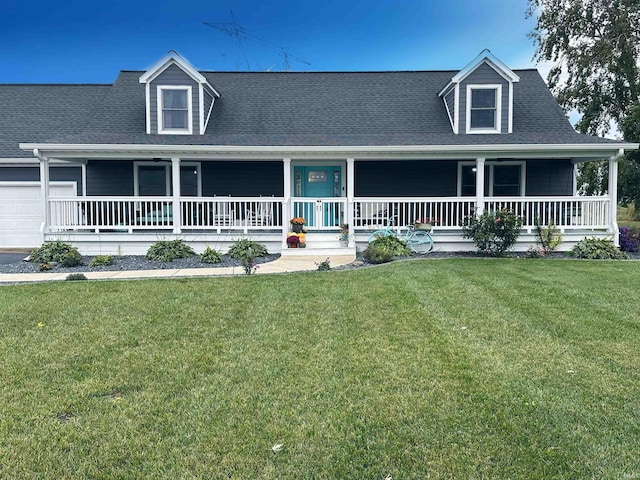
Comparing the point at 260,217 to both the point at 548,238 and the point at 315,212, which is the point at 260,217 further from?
the point at 548,238

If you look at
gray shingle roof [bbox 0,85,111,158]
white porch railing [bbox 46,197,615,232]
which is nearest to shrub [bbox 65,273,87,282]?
white porch railing [bbox 46,197,615,232]

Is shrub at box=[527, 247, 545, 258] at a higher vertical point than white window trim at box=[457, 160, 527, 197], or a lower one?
lower

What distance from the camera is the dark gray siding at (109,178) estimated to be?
14.5 m

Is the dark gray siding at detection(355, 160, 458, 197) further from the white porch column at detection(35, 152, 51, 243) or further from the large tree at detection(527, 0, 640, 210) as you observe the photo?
the large tree at detection(527, 0, 640, 210)

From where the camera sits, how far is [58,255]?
35.1 ft

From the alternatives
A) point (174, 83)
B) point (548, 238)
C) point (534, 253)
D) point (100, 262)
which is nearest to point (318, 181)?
point (174, 83)

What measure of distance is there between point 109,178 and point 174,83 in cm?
354

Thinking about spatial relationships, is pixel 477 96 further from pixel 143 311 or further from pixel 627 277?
pixel 143 311

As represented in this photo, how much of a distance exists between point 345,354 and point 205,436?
1737 millimetres

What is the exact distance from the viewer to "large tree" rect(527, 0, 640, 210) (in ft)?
71.2

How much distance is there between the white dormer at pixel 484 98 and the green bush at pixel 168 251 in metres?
8.66

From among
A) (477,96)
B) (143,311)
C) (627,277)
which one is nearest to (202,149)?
(143,311)

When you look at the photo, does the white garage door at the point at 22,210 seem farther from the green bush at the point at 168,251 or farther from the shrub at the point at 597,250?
the shrub at the point at 597,250

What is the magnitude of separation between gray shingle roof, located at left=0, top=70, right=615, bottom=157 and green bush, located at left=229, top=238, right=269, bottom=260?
2.69 metres
